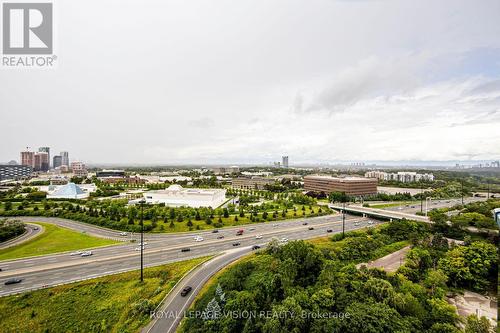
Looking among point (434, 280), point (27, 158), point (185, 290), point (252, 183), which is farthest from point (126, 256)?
point (27, 158)

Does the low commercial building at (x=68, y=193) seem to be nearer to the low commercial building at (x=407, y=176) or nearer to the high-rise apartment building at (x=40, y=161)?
the high-rise apartment building at (x=40, y=161)

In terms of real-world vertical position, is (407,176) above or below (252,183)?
above

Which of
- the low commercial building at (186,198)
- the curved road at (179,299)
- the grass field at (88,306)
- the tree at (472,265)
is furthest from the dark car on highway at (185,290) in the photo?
the low commercial building at (186,198)

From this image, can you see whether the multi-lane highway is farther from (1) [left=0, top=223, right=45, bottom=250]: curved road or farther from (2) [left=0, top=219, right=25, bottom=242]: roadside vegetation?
(2) [left=0, top=219, right=25, bottom=242]: roadside vegetation

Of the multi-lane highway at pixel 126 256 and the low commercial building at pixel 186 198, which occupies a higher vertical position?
the low commercial building at pixel 186 198

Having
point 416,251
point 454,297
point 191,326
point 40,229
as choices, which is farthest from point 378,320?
point 40,229

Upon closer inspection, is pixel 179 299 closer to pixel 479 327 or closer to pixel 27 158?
pixel 479 327
